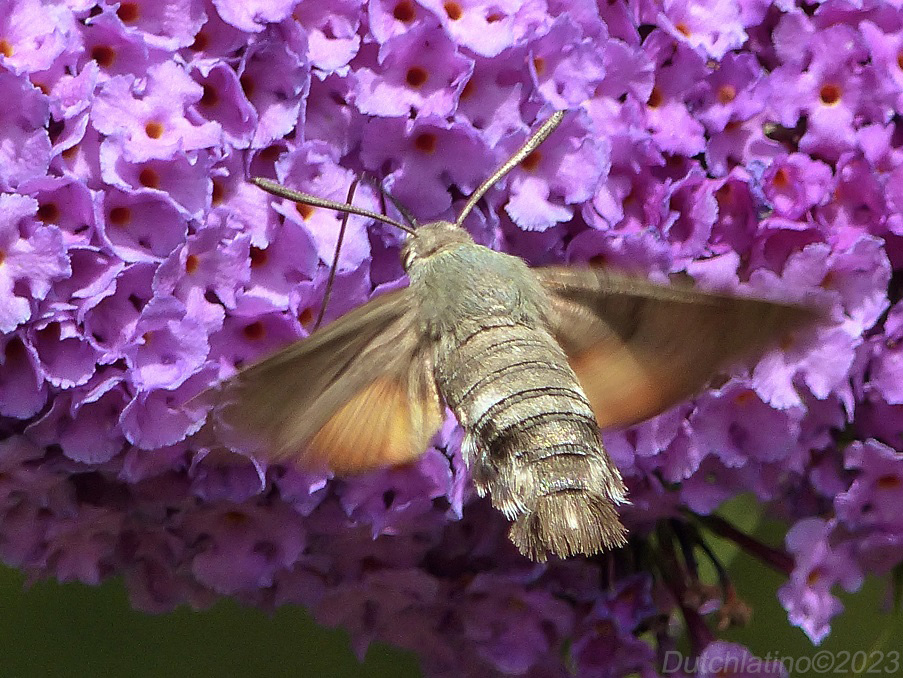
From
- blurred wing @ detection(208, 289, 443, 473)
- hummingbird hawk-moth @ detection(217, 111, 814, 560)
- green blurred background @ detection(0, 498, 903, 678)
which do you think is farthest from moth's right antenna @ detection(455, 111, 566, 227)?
green blurred background @ detection(0, 498, 903, 678)

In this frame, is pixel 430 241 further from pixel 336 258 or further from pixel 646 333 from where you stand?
pixel 646 333

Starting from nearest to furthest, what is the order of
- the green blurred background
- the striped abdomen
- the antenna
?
the striped abdomen
the antenna
the green blurred background

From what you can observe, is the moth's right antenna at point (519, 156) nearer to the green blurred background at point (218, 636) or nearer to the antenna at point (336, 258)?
the antenna at point (336, 258)

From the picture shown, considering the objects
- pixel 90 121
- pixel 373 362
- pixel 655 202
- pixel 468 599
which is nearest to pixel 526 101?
pixel 655 202

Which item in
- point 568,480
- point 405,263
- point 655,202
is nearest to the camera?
point 568,480

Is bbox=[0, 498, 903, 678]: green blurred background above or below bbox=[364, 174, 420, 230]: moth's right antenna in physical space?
below

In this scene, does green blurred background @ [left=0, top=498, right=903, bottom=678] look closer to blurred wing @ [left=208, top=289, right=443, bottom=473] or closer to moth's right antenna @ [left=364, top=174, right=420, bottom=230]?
blurred wing @ [left=208, top=289, right=443, bottom=473]

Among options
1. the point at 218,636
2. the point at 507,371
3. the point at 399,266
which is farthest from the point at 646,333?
the point at 218,636

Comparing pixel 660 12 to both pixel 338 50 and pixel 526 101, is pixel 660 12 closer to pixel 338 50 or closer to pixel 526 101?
pixel 526 101
